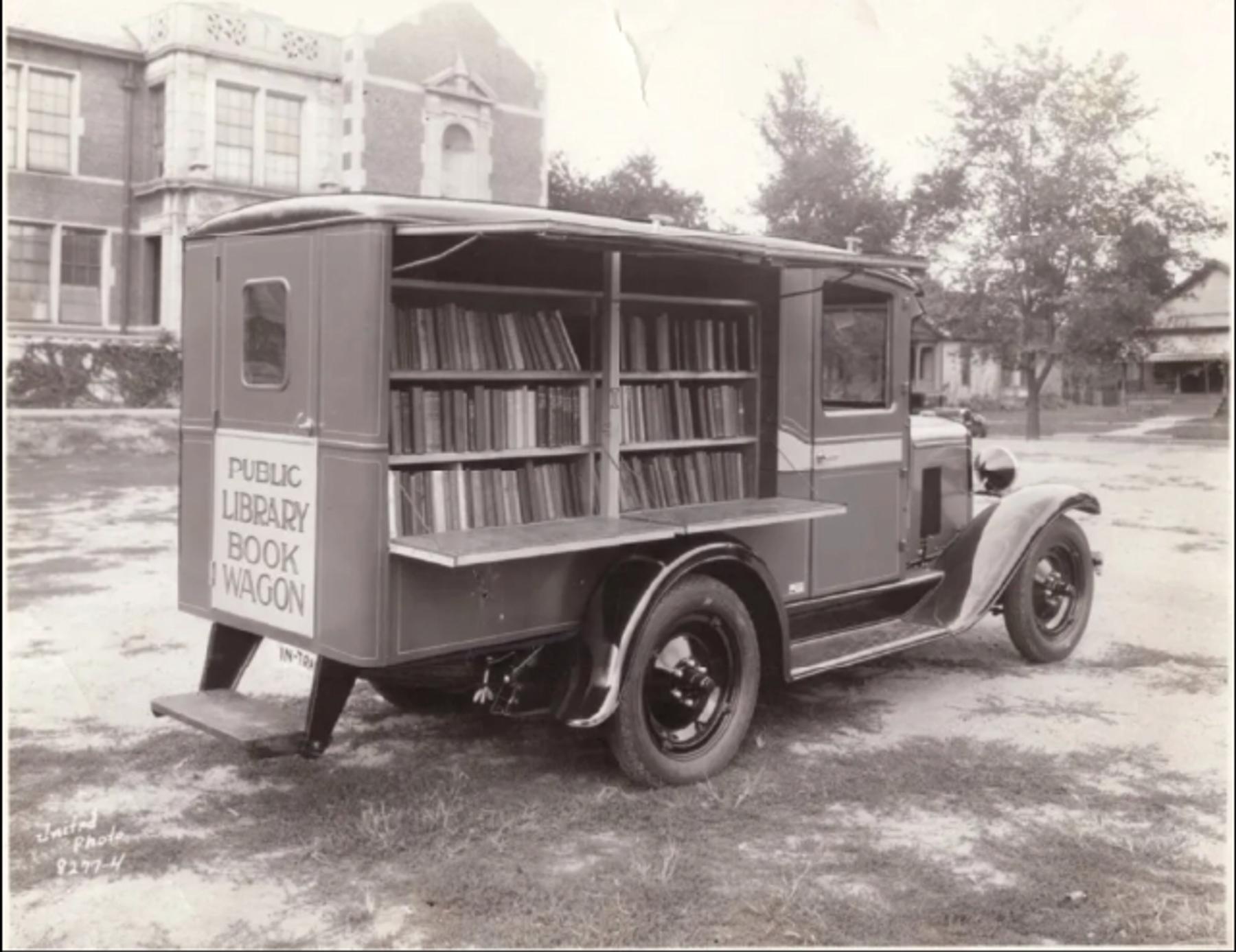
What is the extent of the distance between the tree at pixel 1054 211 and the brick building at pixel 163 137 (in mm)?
9629

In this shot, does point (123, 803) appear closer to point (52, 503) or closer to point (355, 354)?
point (355, 354)

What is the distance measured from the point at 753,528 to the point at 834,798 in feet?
4.16

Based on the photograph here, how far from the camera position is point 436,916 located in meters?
3.32

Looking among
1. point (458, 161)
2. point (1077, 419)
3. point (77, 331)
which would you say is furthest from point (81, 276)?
point (1077, 419)

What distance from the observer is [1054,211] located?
19422 mm

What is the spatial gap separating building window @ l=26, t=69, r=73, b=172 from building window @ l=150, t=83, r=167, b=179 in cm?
139

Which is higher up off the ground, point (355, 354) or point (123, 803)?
point (355, 354)

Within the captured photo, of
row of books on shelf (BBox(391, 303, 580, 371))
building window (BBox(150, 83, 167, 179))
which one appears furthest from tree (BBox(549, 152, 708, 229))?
row of books on shelf (BBox(391, 303, 580, 371))

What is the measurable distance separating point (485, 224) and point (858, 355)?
2707 mm

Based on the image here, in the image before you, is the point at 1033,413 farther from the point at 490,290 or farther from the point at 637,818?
the point at 637,818

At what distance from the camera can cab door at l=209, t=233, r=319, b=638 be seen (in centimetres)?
415

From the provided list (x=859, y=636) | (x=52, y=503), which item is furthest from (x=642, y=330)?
(x=52, y=503)

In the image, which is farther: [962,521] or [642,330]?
[962,521]

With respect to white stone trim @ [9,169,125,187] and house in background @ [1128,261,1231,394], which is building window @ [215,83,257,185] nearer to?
white stone trim @ [9,169,125,187]
